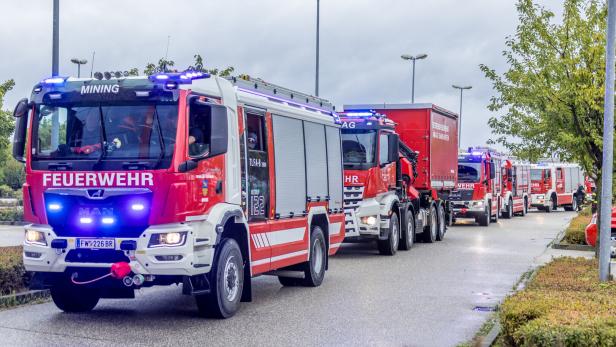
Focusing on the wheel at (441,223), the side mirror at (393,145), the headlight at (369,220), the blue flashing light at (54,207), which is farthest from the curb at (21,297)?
the wheel at (441,223)

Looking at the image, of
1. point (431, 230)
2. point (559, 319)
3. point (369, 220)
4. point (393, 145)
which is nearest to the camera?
point (559, 319)

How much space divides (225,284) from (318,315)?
132 cm

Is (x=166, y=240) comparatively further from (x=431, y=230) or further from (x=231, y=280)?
(x=431, y=230)

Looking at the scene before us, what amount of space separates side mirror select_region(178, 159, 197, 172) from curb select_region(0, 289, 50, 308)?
131 inches

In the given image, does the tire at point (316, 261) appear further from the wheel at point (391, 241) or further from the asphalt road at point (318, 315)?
the wheel at point (391, 241)

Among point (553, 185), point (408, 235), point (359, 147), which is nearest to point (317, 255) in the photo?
point (359, 147)

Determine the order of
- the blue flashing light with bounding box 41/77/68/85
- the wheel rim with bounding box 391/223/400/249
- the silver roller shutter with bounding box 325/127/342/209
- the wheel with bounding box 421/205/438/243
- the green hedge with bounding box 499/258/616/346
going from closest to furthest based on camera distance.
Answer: the green hedge with bounding box 499/258/616/346
the blue flashing light with bounding box 41/77/68/85
the silver roller shutter with bounding box 325/127/342/209
the wheel rim with bounding box 391/223/400/249
the wheel with bounding box 421/205/438/243

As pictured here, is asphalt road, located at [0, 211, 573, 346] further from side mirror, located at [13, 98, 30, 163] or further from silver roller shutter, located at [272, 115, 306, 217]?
side mirror, located at [13, 98, 30, 163]

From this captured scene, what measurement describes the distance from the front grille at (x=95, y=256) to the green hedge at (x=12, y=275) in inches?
86.9

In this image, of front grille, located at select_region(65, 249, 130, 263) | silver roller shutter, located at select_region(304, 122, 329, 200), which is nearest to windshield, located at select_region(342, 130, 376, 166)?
silver roller shutter, located at select_region(304, 122, 329, 200)

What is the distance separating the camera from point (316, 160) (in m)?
14.7

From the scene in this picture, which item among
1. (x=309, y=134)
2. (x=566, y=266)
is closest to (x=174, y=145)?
(x=309, y=134)

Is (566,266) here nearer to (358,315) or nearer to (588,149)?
(588,149)

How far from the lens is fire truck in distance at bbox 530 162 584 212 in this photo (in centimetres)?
5016
